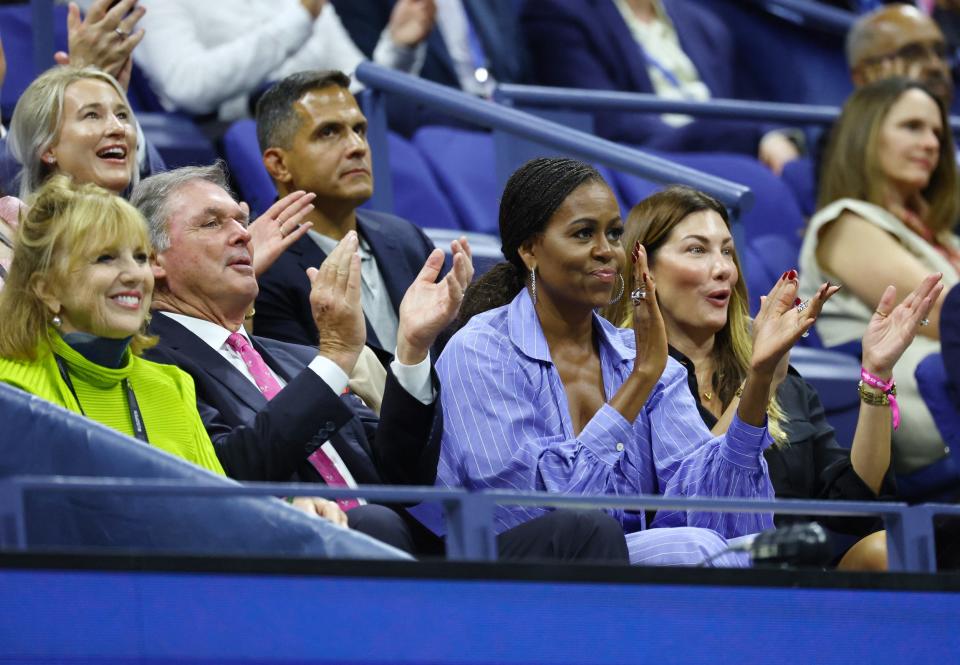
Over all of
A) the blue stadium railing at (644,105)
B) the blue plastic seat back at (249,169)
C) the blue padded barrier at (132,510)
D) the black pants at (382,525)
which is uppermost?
the blue stadium railing at (644,105)

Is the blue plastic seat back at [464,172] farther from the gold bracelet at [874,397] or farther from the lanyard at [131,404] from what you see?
the lanyard at [131,404]

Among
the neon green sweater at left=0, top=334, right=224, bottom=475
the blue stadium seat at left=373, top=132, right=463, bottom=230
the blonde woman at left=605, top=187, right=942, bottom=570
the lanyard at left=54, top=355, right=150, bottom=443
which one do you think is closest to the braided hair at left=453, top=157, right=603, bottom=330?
the blonde woman at left=605, top=187, right=942, bottom=570

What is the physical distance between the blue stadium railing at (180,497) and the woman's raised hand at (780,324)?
0.52 metres

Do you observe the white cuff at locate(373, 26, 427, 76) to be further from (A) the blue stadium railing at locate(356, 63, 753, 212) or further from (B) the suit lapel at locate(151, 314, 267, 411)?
(B) the suit lapel at locate(151, 314, 267, 411)

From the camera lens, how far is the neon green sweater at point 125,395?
2.52m

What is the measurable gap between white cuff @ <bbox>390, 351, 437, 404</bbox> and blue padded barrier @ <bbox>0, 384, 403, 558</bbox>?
0.52 m

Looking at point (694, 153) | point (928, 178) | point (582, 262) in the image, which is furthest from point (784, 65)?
point (582, 262)

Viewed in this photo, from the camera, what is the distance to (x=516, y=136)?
4.33m

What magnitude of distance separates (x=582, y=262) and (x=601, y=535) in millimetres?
590

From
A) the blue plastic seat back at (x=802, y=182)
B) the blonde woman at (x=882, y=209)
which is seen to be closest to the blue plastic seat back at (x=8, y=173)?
the blonde woman at (x=882, y=209)

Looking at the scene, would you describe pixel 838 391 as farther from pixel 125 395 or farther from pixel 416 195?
pixel 125 395

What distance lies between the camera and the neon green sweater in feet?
8.27

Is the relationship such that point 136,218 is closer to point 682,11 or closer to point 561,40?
point 561,40

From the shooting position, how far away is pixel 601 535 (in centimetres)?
258
